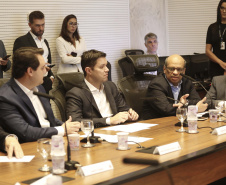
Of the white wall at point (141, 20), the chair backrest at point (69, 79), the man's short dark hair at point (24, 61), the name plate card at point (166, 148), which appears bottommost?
the name plate card at point (166, 148)

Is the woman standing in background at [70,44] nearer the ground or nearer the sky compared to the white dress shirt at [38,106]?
nearer the sky

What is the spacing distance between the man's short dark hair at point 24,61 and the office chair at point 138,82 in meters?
1.52

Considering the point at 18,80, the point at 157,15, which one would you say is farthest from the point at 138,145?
the point at 157,15

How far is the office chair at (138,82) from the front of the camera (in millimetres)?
4305

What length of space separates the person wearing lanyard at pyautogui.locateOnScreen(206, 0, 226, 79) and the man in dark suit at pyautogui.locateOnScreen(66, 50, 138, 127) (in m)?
1.85

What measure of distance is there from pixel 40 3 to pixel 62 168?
4.95 metres

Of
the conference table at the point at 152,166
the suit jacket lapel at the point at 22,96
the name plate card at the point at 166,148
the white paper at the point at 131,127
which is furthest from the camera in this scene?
the white paper at the point at 131,127

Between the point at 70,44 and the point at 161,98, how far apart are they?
8.23ft

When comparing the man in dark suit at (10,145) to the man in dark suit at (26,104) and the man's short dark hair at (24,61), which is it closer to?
the man in dark suit at (26,104)

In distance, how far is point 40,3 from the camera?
6492 millimetres

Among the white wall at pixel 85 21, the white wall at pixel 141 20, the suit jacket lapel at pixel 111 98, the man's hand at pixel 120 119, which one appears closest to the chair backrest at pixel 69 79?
the suit jacket lapel at pixel 111 98

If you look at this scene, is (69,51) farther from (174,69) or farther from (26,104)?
(26,104)

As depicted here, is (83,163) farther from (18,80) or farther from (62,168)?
(18,80)

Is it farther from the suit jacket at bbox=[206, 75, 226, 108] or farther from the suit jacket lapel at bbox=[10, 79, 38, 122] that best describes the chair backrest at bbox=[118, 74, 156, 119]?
the suit jacket lapel at bbox=[10, 79, 38, 122]
